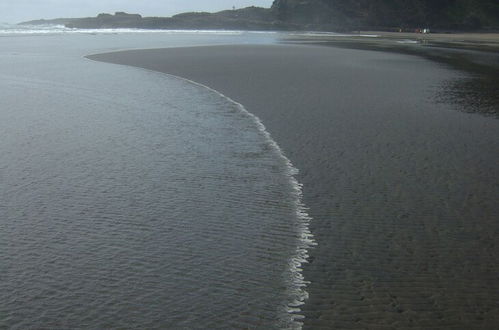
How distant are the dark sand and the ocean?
51 centimetres

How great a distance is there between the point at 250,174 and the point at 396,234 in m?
3.80

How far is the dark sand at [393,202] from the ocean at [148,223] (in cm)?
51

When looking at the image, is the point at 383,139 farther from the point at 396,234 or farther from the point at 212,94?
the point at 212,94

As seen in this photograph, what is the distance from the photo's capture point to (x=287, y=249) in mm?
7703

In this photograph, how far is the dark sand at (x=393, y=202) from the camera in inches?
248

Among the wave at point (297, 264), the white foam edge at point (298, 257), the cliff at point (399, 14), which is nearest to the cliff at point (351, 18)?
the cliff at point (399, 14)

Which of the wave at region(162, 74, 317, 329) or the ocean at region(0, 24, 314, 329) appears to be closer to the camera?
the wave at region(162, 74, 317, 329)

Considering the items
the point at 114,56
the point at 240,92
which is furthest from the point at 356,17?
the point at 240,92

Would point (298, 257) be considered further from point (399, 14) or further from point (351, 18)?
point (351, 18)

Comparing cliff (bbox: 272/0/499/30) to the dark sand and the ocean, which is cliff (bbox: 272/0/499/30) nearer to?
the dark sand

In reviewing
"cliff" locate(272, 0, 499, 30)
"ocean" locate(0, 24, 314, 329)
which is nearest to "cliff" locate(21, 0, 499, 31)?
"cliff" locate(272, 0, 499, 30)

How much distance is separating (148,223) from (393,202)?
4.51 meters

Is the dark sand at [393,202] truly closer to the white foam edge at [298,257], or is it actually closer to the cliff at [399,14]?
the white foam edge at [298,257]

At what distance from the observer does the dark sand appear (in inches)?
248
